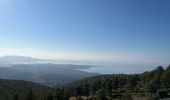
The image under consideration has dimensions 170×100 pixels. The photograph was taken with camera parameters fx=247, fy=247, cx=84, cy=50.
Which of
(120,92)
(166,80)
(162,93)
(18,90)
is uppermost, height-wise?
(166,80)

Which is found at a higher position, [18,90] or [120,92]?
[120,92]

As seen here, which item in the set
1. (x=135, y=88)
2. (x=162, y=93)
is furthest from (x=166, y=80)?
(x=135, y=88)

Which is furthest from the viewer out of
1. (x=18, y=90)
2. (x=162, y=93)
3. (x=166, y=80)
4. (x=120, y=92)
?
(x=18, y=90)

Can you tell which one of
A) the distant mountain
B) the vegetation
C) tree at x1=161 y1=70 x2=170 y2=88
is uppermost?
tree at x1=161 y1=70 x2=170 y2=88

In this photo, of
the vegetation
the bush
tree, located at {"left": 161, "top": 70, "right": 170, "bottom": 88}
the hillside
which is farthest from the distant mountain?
tree, located at {"left": 161, "top": 70, "right": 170, "bottom": 88}

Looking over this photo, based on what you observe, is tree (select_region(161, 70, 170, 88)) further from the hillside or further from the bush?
the bush

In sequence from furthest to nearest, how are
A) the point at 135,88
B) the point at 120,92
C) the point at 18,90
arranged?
the point at 18,90 → the point at 135,88 → the point at 120,92

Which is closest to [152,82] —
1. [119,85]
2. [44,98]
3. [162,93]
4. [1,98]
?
[162,93]

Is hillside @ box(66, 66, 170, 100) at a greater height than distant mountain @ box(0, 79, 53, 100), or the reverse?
hillside @ box(66, 66, 170, 100)

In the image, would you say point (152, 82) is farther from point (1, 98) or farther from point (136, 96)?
point (1, 98)

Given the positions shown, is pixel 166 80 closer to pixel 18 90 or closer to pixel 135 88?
pixel 135 88

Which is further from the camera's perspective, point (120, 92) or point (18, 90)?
point (18, 90)
